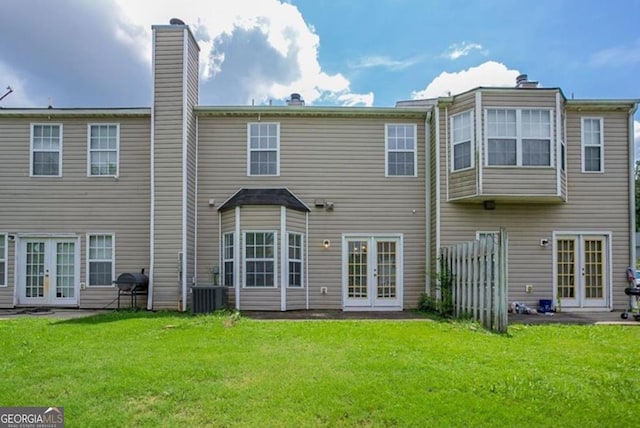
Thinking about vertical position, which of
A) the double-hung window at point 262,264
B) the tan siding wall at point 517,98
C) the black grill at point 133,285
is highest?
the tan siding wall at point 517,98

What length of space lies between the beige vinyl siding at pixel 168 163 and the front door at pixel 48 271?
103 inches

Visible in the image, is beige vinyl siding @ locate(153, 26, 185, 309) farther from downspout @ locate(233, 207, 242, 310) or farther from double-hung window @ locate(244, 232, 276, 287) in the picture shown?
double-hung window @ locate(244, 232, 276, 287)

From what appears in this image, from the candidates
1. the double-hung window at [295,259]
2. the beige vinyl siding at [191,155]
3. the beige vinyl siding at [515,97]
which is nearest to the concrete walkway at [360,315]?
the double-hung window at [295,259]

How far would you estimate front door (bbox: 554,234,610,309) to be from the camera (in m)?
11.6

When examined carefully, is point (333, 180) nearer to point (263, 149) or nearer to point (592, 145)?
point (263, 149)

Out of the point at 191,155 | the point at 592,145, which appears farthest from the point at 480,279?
the point at 191,155

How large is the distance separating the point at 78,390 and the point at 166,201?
279 inches

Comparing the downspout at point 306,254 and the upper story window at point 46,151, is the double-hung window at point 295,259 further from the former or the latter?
the upper story window at point 46,151

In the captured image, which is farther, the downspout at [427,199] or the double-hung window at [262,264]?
the downspout at [427,199]

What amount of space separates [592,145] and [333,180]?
7085 mm

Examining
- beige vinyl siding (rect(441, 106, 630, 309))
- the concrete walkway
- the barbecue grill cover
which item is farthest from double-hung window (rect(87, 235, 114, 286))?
beige vinyl siding (rect(441, 106, 630, 309))

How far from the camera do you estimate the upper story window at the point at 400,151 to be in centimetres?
1197

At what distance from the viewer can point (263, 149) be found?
38.9ft

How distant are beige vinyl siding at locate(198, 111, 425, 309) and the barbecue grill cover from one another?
1.98 metres
